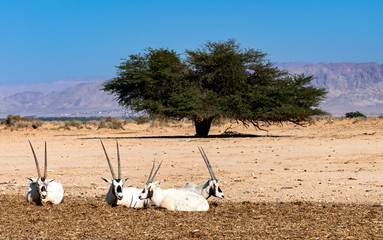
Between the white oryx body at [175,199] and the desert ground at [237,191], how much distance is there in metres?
0.30

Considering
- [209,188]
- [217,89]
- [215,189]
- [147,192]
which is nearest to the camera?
[147,192]

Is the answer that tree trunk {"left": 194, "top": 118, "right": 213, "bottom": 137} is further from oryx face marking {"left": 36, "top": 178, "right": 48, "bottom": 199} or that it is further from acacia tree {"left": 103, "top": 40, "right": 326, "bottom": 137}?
oryx face marking {"left": 36, "top": 178, "right": 48, "bottom": 199}

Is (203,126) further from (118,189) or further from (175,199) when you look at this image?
(118,189)

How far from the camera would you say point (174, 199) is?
10.1m

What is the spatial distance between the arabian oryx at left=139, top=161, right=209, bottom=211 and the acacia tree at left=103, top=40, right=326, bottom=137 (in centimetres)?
2034

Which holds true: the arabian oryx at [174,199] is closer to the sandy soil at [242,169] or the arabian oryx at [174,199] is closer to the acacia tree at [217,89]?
the sandy soil at [242,169]

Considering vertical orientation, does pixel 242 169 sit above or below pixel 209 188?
below

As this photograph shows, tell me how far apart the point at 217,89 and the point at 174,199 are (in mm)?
23288

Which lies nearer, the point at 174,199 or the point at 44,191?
the point at 174,199

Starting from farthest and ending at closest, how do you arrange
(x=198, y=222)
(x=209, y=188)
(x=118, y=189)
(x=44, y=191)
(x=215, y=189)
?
(x=209, y=188) → (x=215, y=189) → (x=44, y=191) → (x=118, y=189) → (x=198, y=222)

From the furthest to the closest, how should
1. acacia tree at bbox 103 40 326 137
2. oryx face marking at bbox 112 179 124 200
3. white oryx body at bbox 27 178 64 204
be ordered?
acacia tree at bbox 103 40 326 137 → white oryx body at bbox 27 178 64 204 → oryx face marking at bbox 112 179 124 200

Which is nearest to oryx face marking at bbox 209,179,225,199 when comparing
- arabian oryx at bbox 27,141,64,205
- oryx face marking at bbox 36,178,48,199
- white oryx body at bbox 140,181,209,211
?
white oryx body at bbox 140,181,209,211

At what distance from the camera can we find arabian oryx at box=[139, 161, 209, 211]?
992cm

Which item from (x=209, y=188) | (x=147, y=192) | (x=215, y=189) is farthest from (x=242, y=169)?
(x=147, y=192)
